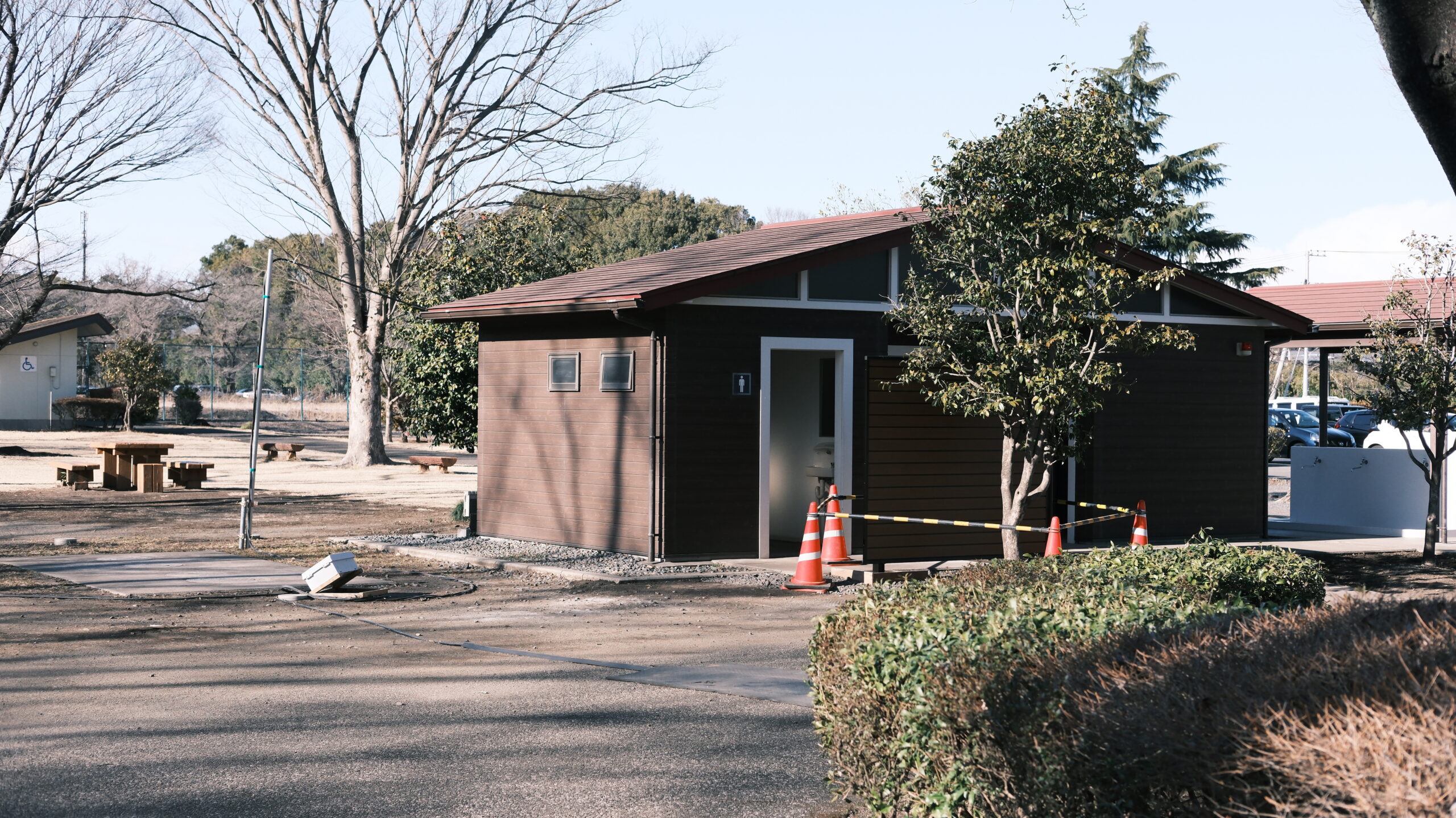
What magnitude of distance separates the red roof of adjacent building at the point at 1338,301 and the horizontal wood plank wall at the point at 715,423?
27.0 feet

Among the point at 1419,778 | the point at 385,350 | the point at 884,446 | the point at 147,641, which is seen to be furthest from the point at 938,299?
the point at 385,350

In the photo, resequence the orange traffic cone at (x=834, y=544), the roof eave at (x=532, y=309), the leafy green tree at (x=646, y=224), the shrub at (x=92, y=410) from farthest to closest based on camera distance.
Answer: the leafy green tree at (x=646, y=224) → the shrub at (x=92, y=410) → the orange traffic cone at (x=834, y=544) → the roof eave at (x=532, y=309)

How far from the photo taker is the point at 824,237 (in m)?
16.1

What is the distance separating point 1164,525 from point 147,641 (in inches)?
476

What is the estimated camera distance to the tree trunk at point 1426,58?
4.19m

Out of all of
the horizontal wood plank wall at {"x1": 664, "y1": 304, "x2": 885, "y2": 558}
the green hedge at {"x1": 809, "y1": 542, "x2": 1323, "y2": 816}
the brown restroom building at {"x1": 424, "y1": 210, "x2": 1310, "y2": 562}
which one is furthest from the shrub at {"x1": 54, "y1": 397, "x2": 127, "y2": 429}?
the green hedge at {"x1": 809, "y1": 542, "x2": 1323, "y2": 816}

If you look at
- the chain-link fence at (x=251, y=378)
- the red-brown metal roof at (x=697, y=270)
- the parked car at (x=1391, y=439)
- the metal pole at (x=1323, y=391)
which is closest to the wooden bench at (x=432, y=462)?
the red-brown metal roof at (x=697, y=270)

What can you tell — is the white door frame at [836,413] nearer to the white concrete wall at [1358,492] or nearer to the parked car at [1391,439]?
the white concrete wall at [1358,492]

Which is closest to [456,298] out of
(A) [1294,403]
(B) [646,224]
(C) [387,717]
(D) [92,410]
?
(C) [387,717]

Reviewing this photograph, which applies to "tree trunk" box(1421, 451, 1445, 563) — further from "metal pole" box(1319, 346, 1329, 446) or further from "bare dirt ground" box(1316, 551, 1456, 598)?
"metal pole" box(1319, 346, 1329, 446)

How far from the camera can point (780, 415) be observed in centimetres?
1788

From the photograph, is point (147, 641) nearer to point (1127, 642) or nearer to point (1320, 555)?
point (1127, 642)

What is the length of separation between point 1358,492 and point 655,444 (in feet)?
36.9

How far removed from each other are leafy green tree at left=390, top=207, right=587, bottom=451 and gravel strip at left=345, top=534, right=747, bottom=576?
127 inches
